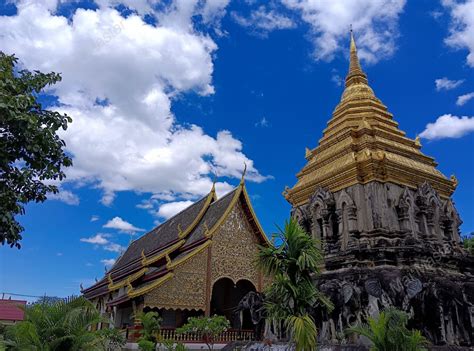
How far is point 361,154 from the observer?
11.0 metres

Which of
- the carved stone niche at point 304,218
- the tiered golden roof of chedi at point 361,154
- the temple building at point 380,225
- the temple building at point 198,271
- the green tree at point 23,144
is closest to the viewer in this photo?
the green tree at point 23,144

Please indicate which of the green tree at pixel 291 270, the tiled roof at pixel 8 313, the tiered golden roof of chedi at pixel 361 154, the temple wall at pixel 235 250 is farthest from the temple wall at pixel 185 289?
the tiled roof at pixel 8 313

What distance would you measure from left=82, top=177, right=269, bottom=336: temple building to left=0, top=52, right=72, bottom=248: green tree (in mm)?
8667

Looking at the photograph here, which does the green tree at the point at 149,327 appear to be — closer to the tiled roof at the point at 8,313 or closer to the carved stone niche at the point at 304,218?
the carved stone niche at the point at 304,218

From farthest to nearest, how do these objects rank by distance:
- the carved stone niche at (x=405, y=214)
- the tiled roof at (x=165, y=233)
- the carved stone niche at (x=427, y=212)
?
the tiled roof at (x=165, y=233)
the carved stone niche at (x=427, y=212)
the carved stone niche at (x=405, y=214)

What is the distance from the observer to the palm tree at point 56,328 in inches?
236

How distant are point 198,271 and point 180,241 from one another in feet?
7.36

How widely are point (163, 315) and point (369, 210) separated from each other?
9049 millimetres

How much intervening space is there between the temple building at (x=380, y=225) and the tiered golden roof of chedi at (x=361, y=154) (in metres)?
0.03

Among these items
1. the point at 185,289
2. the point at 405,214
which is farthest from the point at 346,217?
the point at 185,289

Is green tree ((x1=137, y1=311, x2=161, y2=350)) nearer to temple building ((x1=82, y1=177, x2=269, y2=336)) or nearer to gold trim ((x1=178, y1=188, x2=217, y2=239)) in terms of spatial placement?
temple building ((x1=82, y1=177, x2=269, y2=336))

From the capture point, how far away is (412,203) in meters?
10.8

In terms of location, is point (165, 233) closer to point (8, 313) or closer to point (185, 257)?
point (185, 257)

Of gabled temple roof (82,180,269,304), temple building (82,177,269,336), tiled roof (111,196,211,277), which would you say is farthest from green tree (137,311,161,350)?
tiled roof (111,196,211,277)
